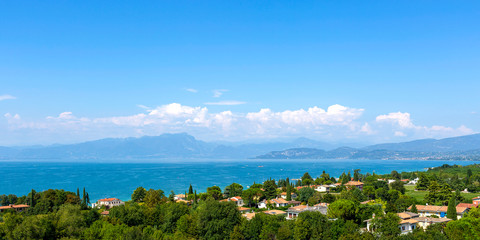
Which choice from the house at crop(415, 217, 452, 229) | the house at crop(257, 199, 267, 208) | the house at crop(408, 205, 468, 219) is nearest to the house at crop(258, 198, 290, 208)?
the house at crop(257, 199, 267, 208)

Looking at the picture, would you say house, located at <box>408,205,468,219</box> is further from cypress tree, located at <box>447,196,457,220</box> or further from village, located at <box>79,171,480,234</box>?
cypress tree, located at <box>447,196,457,220</box>

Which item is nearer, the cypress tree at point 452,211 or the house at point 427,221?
the house at point 427,221

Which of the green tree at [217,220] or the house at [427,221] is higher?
the green tree at [217,220]

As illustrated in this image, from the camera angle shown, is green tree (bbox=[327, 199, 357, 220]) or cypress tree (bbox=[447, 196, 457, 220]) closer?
green tree (bbox=[327, 199, 357, 220])

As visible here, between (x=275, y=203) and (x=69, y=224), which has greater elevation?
(x=69, y=224)

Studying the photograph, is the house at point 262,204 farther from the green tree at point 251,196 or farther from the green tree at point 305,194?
the green tree at point 305,194

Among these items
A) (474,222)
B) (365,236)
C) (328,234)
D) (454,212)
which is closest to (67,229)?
(328,234)

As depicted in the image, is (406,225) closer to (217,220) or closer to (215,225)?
(217,220)

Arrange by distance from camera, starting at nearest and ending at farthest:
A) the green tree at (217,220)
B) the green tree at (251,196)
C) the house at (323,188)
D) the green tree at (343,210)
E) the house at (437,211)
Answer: the green tree at (217,220)
the green tree at (343,210)
the house at (437,211)
the green tree at (251,196)
the house at (323,188)

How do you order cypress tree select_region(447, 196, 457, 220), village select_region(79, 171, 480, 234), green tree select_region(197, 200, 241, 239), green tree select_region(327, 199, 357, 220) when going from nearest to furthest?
green tree select_region(197, 200, 241, 239), village select_region(79, 171, 480, 234), green tree select_region(327, 199, 357, 220), cypress tree select_region(447, 196, 457, 220)

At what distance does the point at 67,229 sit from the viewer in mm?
33406

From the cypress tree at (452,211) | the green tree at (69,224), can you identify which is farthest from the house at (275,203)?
the green tree at (69,224)

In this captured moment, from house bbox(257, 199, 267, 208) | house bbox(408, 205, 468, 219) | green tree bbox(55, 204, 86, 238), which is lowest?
house bbox(257, 199, 267, 208)

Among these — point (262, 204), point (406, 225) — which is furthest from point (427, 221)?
point (262, 204)
